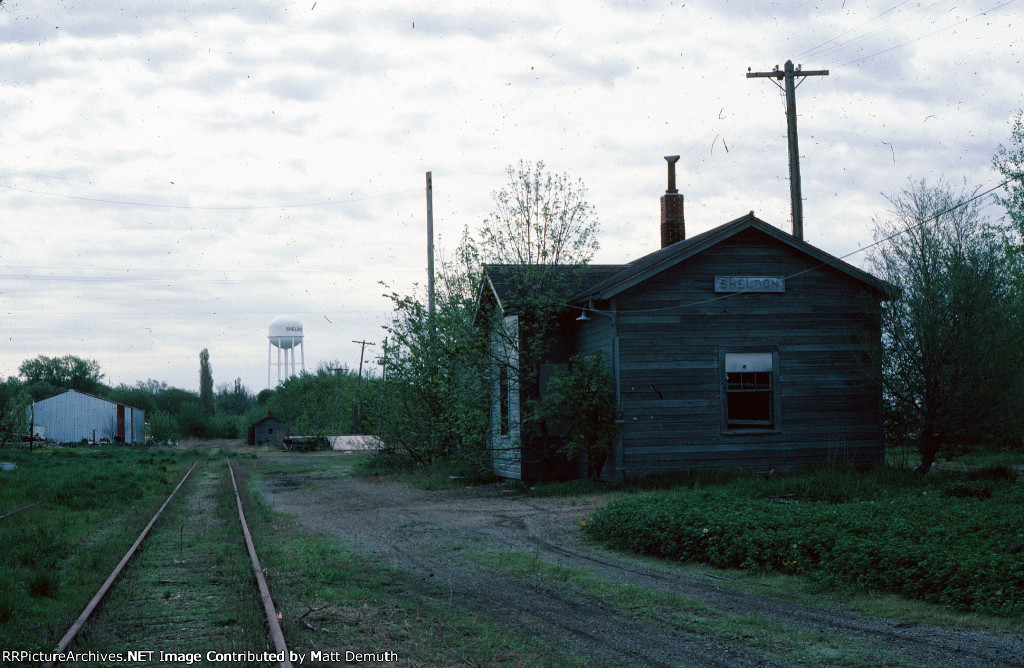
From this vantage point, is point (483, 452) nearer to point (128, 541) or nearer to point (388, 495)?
point (388, 495)

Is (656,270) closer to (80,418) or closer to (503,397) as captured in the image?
(503,397)

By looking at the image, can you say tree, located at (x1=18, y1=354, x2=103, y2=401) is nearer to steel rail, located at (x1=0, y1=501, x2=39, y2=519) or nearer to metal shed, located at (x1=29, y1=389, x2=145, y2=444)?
metal shed, located at (x1=29, y1=389, x2=145, y2=444)

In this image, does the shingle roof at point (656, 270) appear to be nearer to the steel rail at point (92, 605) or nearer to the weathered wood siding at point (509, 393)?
the weathered wood siding at point (509, 393)

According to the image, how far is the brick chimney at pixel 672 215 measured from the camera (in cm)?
2472

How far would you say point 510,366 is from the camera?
2044 centimetres

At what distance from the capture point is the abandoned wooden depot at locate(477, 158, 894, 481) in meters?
18.4

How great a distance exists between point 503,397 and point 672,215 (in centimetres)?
751

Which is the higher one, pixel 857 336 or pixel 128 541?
pixel 857 336

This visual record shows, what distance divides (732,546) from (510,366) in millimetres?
11263

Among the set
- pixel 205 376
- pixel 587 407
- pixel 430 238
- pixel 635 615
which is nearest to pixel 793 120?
pixel 587 407

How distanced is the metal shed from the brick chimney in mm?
65143

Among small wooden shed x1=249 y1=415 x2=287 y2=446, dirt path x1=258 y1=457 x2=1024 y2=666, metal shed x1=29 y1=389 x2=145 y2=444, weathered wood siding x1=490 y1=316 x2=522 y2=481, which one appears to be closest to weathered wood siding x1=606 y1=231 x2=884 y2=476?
weathered wood siding x1=490 y1=316 x2=522 y2=481

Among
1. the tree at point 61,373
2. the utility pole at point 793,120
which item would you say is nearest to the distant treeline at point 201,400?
the tree at point 61,373

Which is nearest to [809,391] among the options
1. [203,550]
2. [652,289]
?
[652,289]
